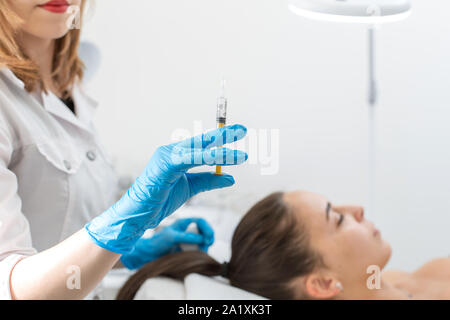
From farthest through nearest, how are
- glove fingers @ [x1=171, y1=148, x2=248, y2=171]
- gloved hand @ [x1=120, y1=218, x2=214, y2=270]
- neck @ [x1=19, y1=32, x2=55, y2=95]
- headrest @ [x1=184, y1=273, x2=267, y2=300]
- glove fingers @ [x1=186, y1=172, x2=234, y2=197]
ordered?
gloved hand @ [x1=120, y1=218, x2=214, y2=270]
headrest @ [x1=184, y1=273, x2=267, y2=300]
neck @ [x1=19, y1=32, x2=55, y2=95]
glove fingers @ [x1=186, y1=172, x2=234, y2=197]
glove fingers @ [x1=171, y1=148, x2=248, y2=171]

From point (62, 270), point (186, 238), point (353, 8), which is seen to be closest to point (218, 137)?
point (62, 270)

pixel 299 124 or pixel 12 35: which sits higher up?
pixel 12 35

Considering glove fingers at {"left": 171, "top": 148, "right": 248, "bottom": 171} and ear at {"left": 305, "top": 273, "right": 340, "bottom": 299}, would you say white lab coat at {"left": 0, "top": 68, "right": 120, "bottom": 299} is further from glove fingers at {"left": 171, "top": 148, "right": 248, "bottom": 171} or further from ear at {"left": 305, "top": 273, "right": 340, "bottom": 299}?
ear at {"left": 305, "top": 273, "right": 340, "bottom": 299}

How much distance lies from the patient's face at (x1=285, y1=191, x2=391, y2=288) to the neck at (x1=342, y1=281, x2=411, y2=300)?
3 cm

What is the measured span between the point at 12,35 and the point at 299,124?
2.74ft

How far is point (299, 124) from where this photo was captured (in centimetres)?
135

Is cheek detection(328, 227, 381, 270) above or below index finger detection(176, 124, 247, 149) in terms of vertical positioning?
below

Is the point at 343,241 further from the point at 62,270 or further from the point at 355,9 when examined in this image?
the point at 62,270

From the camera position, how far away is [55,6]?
2.67ft

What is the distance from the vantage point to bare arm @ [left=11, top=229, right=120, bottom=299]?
649mm

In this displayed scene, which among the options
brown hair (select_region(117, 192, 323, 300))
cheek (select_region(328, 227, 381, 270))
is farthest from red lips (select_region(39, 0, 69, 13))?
cheek (select_region(328, 227, 381, 270))
